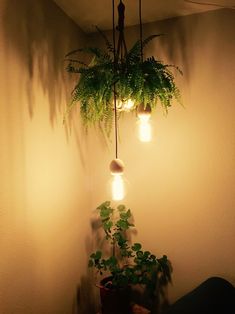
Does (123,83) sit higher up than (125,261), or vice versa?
(123,83)

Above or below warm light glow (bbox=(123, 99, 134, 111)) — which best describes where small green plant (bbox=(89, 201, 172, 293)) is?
below

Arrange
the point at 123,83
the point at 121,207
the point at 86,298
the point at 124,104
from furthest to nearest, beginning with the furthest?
the point at 86,298, the point at 121,207, the point at 124,104, the point at 123,83

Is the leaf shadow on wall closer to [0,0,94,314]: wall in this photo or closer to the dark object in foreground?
[0,0,94,314]: wall

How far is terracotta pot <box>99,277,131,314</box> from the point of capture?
2.23 m

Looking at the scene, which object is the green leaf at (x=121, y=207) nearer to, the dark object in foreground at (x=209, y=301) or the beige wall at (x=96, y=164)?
the beige wall at (x=96, y=164)

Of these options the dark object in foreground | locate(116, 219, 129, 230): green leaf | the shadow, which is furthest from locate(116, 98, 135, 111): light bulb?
the shadow

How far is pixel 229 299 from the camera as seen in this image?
6.55 ft

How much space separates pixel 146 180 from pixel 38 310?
1246 millimetres

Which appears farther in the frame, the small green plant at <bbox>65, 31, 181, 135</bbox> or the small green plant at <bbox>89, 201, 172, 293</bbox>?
the small green plant at <bbox>89, 201, 172, 293</bbox>

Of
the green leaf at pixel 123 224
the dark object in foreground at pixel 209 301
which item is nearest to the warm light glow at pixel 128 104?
the green leaf at pixel 123 224

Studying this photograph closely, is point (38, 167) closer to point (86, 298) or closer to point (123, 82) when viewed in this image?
point (123, 82)

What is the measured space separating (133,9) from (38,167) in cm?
138

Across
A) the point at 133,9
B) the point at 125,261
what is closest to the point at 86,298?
the point at 125,261

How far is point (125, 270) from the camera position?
227 cm
